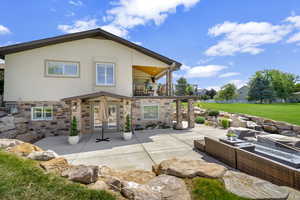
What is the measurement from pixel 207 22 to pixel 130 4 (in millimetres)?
5993

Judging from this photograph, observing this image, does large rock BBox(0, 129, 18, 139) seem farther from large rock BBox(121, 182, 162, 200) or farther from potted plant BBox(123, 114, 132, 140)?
large rock BBox(121, 182, 162, 200)

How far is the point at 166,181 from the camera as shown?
267 cm

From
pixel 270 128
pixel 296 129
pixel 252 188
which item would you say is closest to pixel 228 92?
pixel 270 128

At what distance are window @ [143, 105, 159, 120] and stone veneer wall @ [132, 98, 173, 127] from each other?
0.24 m

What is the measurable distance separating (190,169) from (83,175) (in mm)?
2195

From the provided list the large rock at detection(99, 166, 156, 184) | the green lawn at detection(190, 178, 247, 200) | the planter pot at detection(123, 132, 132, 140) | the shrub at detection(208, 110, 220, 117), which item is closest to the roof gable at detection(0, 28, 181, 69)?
the planter pot at detection(123, 132, 132, 140)

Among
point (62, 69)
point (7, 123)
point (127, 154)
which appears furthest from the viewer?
point (62, 69)

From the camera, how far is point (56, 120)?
29.5ft

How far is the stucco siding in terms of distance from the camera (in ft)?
28.1

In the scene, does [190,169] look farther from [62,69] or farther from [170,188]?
[62,69]

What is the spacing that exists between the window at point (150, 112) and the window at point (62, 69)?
538 cm

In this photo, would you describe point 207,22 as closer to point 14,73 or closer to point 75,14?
point 75,14

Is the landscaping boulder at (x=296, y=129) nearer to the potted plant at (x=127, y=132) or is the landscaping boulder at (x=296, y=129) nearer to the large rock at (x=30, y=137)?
the potted plant at (x=127, y=132)

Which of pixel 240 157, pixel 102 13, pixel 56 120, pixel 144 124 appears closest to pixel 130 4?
pixel 102 13
